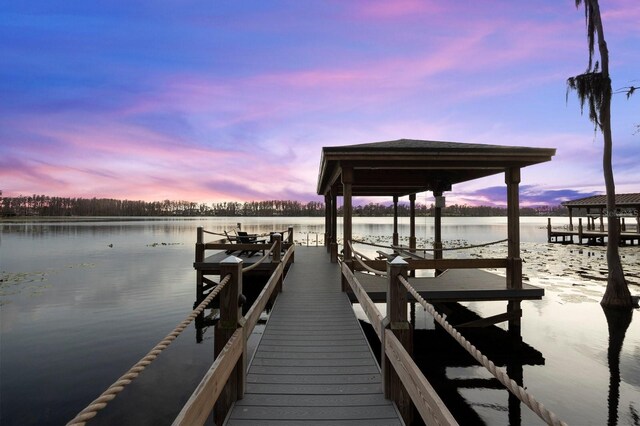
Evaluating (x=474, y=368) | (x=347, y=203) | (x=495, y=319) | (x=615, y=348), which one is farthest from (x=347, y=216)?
(x=615, y=348)

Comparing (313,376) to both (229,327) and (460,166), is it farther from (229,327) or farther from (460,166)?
(460,166)

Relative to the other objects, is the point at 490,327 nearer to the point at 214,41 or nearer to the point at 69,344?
the point at 69,344

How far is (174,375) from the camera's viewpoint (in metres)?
6.95

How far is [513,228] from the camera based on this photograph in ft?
26.5

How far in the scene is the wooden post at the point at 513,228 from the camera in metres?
7.93

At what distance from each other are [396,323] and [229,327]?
181 cm

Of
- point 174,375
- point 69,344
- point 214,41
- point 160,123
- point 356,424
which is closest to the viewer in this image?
point 356,424

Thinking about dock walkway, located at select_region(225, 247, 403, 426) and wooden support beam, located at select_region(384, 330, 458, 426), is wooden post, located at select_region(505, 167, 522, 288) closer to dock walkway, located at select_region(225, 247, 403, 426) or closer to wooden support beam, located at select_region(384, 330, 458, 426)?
dock walkway, located at select_region(225, 247, 403, 426)

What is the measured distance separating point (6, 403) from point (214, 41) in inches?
705

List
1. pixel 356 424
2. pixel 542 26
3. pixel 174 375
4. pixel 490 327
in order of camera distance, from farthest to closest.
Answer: pixel 542 26 < pixel 490 327 < pixel 174 375 < pixel 356 424

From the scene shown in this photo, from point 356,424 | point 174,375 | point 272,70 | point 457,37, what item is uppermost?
point 272,70

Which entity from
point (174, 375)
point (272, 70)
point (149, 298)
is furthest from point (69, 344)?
point (272, 70)

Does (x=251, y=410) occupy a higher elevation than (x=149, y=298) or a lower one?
higher

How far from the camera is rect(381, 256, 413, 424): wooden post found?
336 centimetres
